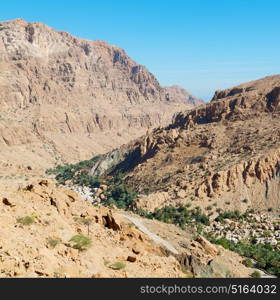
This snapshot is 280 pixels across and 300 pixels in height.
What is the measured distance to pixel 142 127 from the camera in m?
167

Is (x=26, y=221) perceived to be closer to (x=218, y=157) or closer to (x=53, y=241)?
(x=53, y=241)

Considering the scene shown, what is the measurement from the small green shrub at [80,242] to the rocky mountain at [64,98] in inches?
3121

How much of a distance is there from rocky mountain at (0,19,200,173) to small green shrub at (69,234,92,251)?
260 ft

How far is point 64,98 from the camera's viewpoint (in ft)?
482

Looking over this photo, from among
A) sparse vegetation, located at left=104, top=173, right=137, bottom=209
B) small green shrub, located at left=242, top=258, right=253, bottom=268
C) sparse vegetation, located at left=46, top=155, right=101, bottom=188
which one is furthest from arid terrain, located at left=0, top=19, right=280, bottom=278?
sparse vegetation, located at left=46, top=155, right=101, bottom=188

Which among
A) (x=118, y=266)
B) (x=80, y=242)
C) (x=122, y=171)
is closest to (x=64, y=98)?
(x=122, y=171)

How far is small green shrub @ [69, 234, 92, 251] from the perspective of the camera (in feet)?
61.5

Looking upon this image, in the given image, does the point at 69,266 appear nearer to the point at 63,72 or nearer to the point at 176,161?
the point at 176,161

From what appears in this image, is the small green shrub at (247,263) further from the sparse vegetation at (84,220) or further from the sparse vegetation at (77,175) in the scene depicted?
the sparse vegetation at (77,175)

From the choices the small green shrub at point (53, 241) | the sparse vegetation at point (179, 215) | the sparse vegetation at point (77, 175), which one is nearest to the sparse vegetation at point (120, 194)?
the sparse vegetation at point (77, 175)

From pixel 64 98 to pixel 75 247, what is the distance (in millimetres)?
132327

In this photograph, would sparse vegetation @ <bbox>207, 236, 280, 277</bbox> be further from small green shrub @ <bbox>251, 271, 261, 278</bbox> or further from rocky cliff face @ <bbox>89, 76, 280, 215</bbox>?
rocky cliff face @ <bbox>89, 76, 280, 215</bbox>

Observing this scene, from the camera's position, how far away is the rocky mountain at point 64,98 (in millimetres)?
118812
